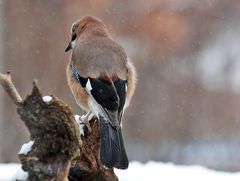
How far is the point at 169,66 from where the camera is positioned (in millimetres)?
6980

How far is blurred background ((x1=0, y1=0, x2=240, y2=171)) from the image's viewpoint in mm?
6758

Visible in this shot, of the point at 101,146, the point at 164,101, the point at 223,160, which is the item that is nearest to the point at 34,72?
the point at 164,101

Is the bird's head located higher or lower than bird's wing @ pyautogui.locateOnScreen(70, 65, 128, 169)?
higher

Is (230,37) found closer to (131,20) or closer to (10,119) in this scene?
(131,20)

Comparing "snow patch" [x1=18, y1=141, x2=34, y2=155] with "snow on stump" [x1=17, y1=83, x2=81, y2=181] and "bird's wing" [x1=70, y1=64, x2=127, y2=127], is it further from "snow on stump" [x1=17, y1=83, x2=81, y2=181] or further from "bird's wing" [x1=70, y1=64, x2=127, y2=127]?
"bird's wing" [x1=70, y1=64, x2=127, y2=127]

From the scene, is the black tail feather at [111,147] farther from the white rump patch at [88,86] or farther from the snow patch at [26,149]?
the snow patch at [26,149]

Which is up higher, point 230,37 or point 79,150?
point 79,150

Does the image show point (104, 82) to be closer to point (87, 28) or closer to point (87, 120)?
point (87, 120)

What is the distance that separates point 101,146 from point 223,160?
12.0 ft

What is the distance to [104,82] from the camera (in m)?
3.33

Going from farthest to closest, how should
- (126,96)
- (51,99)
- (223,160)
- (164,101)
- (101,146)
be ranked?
(164,101) < (223,160) < (126,96) < (101,146) < (51,99)

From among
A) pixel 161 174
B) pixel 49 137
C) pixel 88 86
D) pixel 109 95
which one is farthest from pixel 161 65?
pixel 49 137

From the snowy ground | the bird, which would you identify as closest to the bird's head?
the bird

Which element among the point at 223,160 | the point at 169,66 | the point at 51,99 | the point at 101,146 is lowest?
the point at 223,160
